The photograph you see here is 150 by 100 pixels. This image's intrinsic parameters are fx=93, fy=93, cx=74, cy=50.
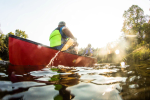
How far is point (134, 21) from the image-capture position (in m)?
23.3

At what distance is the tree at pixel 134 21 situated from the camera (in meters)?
22.4

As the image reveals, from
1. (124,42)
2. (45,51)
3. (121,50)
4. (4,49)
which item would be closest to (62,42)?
(45,51)

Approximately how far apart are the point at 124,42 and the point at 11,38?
80.8 feet

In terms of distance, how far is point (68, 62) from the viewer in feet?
16.1

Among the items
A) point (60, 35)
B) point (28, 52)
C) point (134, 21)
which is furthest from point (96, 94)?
point (134, 21)

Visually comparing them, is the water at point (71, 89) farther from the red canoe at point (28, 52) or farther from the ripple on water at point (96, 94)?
the red canoe at point (28, 52)

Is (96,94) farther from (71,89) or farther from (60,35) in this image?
(60,35)

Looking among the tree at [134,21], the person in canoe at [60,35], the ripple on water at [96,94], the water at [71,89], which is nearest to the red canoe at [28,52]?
the person in canoe at [60,35]

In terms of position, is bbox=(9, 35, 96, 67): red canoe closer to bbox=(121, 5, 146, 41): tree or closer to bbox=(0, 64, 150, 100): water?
bbox=(0, 64, 150, 100): water

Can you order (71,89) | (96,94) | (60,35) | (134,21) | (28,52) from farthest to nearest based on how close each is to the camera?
(134,21) → (60,35) → (28,52) → (71,89) → (96,94)

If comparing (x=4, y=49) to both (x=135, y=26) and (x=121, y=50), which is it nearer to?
(x=121, y=50)

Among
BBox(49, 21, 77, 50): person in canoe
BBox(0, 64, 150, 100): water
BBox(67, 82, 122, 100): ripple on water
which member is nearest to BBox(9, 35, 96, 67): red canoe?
BBox(49, 21, 77, 50): person in canoe

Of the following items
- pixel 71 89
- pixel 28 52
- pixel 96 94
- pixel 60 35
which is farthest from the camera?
pixel 60 35

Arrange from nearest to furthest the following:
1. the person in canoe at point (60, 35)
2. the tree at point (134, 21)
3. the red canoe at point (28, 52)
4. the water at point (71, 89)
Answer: the water at point (71, 89) → the red canoe at point (28, 52) → the person in canoe at point (60, 35) → the tree at point (134, 21)
